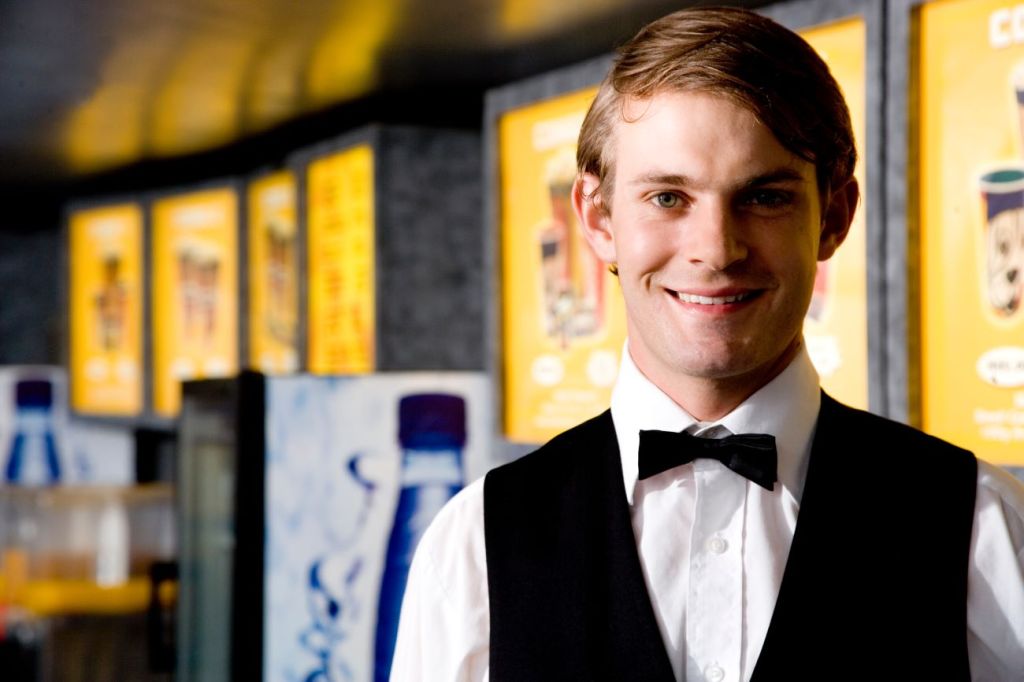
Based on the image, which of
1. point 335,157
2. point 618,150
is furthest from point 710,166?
point 335,157

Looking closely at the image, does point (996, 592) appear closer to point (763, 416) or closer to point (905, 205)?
point (763, 416)

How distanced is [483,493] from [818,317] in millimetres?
796

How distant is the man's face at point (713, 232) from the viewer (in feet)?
3.35

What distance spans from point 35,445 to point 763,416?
4.42 meters

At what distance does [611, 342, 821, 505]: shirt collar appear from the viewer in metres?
1.11

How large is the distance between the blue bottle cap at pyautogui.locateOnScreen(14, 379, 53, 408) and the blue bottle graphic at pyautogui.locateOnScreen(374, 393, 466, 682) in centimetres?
314

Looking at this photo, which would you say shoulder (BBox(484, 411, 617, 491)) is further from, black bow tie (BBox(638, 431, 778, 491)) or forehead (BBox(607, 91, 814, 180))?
forehead (BBox(607, 91, 814, 180))

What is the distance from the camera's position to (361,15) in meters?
2.21

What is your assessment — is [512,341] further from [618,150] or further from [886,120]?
[618,150]

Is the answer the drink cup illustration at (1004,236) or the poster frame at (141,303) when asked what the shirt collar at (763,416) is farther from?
the poster frame at (141,303)

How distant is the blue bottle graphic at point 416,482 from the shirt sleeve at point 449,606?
930 millimetres

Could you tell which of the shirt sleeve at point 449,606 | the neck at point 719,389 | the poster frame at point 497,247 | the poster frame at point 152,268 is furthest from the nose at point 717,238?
the poster frame at point 152,268

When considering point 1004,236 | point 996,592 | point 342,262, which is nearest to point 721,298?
point 996,592

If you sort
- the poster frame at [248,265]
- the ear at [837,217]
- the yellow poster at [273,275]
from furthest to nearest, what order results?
the yellow poster at [273,275] < the poster frame at [248,265] < the ear at [837,217]
